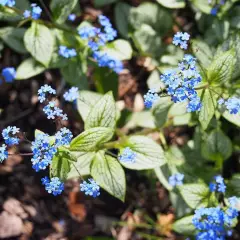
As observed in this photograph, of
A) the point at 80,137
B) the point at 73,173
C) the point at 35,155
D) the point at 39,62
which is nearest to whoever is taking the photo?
the point at 35,155

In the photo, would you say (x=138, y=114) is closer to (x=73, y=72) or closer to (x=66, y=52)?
(x=73, y=72)

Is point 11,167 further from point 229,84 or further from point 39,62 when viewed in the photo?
point 229,84

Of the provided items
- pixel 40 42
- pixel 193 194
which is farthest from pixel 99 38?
pixel 193 194

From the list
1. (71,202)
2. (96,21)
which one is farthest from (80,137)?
(96,21)

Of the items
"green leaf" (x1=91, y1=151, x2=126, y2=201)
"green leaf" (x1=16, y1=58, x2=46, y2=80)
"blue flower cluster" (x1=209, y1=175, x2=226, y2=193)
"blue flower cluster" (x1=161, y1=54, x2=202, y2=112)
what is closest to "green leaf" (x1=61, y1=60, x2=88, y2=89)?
"green leaf" (x1=16, y1=58, x2=46, y2=80)

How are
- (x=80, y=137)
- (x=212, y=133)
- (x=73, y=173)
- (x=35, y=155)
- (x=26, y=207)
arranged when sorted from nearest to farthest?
(x=35, y=155) → (x=80, y=137) → (x=73, y=173) → (x=212, y=133) → (x=26, y=207)

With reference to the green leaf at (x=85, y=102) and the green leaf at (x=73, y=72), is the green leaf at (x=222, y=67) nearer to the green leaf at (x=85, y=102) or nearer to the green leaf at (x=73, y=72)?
the green leaf at (x=85, y=102)

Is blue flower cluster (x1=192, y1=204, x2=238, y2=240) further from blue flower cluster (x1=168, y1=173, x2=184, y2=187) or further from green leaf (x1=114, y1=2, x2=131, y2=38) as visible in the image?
green leaf (x1=114, y1=2, x2=131, y2=38)
